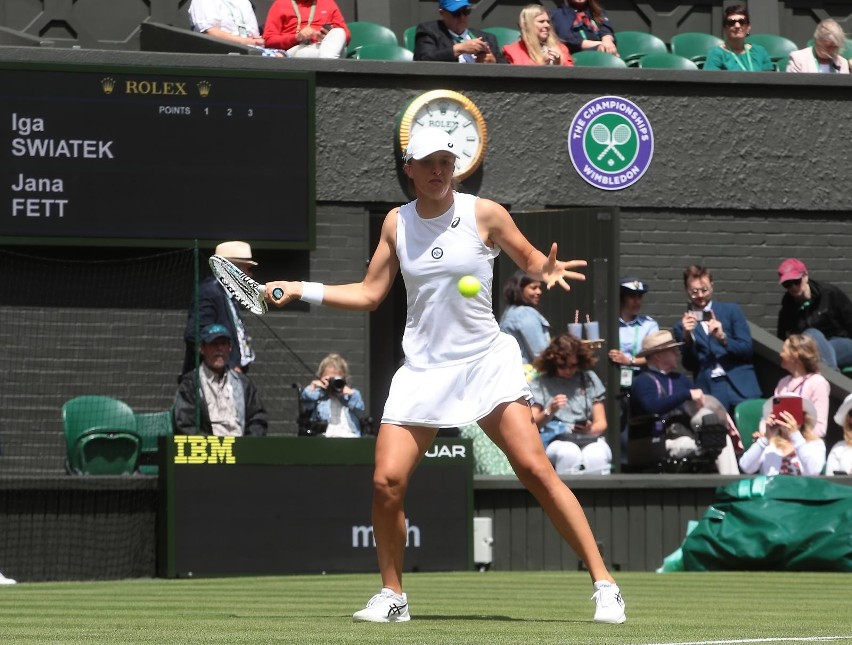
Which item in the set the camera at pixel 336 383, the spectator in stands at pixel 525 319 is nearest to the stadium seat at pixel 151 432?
the camera at pixel 336 383

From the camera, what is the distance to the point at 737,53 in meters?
16.8

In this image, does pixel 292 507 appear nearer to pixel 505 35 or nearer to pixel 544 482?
pixel 544 482

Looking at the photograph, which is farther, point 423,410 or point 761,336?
point 761,336

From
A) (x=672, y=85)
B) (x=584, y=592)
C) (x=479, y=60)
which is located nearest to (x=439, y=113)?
(x=479, y=60)

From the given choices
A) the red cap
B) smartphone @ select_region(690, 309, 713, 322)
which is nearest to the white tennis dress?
smartphone @ select_region(690, 309, 713, 322)

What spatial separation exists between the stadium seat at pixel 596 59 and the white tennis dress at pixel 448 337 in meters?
9.22

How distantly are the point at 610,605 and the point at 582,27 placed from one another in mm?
10507

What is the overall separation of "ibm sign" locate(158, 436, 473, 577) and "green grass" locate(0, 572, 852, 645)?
349 mm

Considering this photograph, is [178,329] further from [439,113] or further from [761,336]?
[761,336]

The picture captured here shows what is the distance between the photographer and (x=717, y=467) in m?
13.9

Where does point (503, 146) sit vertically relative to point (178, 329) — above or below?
above

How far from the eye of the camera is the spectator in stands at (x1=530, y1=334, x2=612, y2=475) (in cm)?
1335

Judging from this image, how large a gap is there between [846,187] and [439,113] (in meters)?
4.11

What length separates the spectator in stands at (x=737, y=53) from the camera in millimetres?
16422
